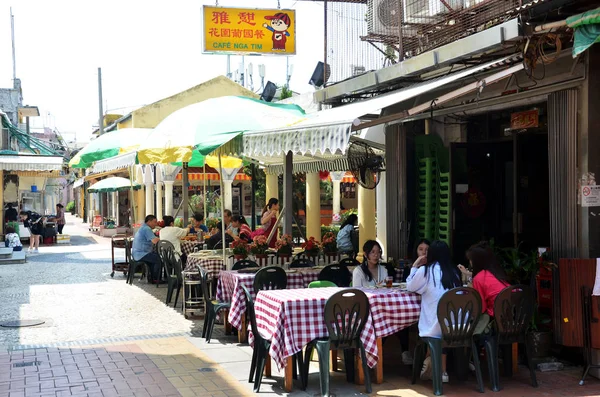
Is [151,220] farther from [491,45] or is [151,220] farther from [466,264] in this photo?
[491,45]

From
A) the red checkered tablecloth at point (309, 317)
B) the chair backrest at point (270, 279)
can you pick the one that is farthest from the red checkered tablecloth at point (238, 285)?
the red checkered tablecloth at point (309, 317)

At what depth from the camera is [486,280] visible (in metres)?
6.64

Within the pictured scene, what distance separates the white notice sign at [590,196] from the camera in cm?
713

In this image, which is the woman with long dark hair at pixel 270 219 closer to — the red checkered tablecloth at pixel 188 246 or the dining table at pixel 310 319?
the red checkered tablecloth at pixel 188 246

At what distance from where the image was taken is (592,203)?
7.14 meters

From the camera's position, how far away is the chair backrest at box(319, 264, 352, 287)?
8617 millimetres

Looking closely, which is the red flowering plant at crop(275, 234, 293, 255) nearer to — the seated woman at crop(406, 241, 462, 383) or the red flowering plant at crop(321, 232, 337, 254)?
the red flowering plant at crop(321, 232, 337, 254)

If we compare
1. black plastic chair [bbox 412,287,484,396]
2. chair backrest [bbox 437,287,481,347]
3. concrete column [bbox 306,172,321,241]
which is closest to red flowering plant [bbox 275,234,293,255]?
black plastic chair [bbox 412,287,484,396]

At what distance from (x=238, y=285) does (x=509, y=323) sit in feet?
10.0

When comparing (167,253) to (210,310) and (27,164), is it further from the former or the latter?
(27,164)

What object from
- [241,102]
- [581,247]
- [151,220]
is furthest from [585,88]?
[151,220]

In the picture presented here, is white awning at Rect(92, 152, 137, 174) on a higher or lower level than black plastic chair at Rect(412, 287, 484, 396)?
higher

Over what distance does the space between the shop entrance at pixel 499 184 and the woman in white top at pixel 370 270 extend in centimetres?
291

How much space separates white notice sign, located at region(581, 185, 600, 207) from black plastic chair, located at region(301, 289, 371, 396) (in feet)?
8.61
